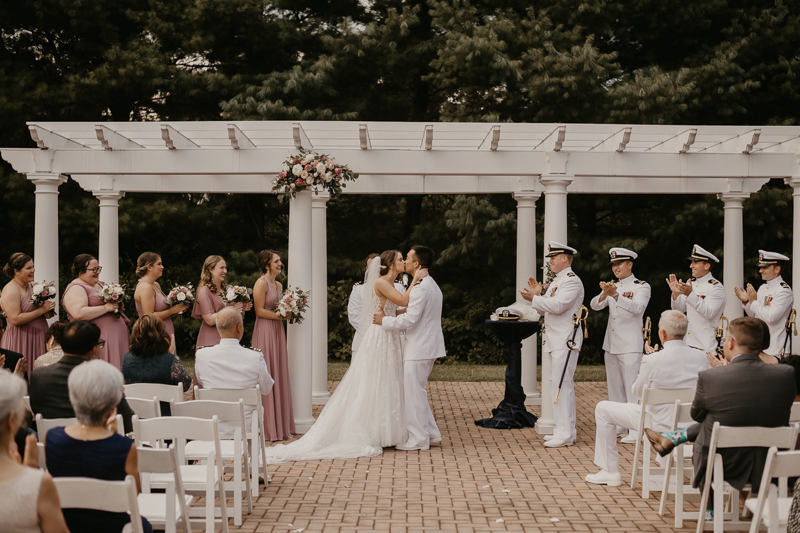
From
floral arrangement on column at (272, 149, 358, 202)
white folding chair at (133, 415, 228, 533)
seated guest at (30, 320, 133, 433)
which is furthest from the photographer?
floral arrangement on column at (272, 149, 358, 202)

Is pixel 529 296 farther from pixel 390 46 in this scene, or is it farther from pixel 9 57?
pixel 9 57

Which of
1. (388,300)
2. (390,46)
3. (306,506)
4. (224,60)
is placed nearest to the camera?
(306,506)

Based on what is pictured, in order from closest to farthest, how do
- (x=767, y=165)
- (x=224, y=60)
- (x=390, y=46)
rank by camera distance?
(x=767, y=165), (x=390, y=46), (x=224, y=60)

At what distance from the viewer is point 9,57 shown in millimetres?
21359

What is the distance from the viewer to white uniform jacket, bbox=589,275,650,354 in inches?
367

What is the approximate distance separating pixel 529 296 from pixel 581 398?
4306 mm

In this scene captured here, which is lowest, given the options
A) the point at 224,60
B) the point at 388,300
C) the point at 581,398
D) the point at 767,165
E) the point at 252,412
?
the point at 581,398

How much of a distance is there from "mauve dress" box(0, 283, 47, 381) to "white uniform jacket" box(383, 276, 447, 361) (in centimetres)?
369

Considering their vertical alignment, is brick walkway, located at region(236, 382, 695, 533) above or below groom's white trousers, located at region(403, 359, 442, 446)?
below

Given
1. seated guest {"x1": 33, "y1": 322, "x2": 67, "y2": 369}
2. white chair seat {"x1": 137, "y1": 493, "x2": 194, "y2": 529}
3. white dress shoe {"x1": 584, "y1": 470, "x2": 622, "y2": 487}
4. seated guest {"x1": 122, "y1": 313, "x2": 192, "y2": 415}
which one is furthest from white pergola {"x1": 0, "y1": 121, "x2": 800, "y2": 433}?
white chair seat {"x1": 137, "y1": 493, "x2": 194, "y2": 529}

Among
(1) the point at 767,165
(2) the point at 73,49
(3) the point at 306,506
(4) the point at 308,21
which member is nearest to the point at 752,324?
(3) the point at 306,506

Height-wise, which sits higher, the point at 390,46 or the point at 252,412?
the point at 390,46

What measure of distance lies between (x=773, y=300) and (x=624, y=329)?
1.83m

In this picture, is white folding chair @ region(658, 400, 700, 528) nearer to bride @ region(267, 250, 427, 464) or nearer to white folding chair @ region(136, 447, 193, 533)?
bride @ region(267, 250, 427, 464)
